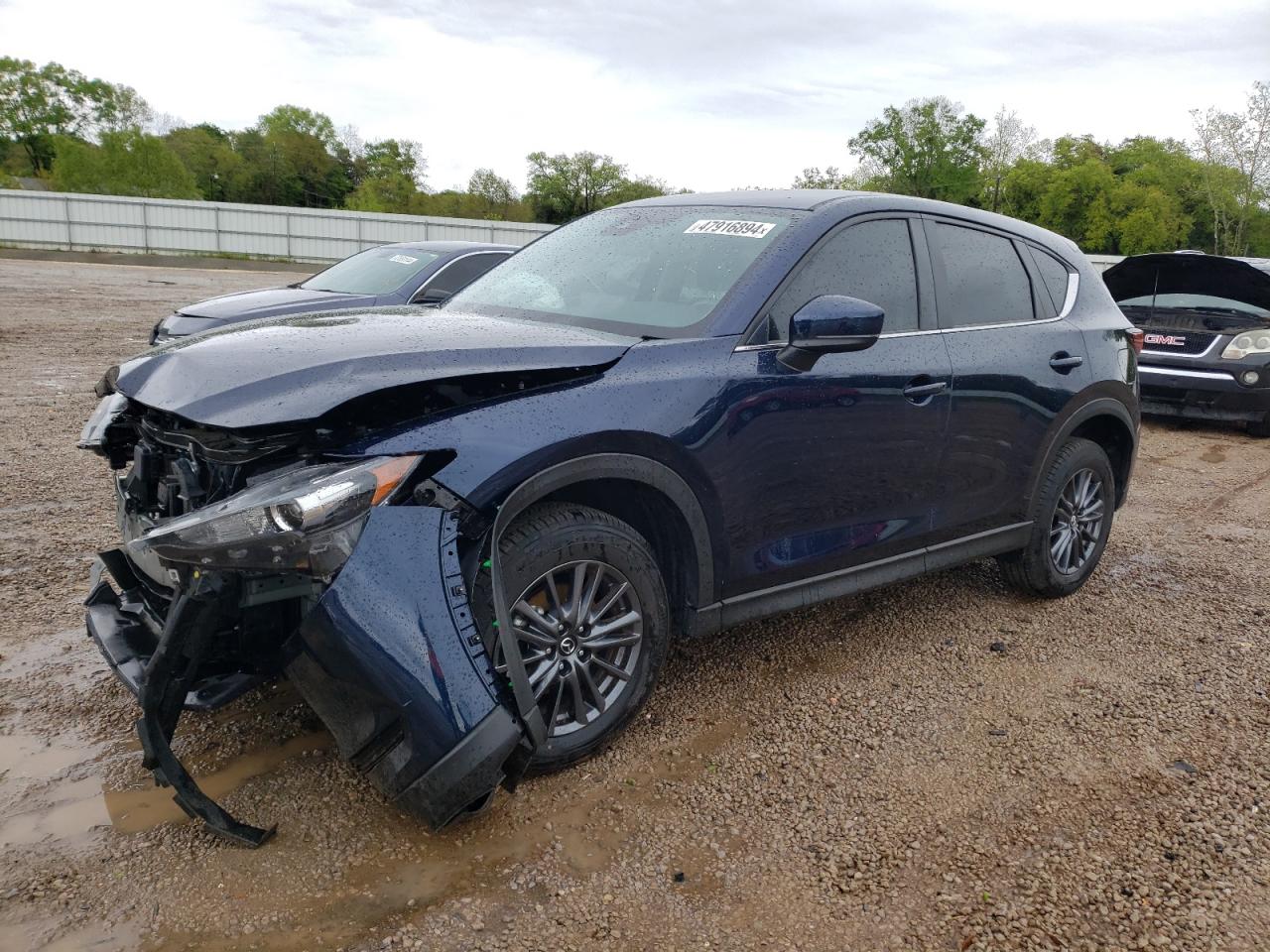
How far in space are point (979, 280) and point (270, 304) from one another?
604 cm

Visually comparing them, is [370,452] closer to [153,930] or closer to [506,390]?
[506,390]

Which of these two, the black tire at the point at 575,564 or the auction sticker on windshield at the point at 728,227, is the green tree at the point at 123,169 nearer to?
the auction sticker on windshield at the point at 728,227

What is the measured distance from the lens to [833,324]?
3.21 m

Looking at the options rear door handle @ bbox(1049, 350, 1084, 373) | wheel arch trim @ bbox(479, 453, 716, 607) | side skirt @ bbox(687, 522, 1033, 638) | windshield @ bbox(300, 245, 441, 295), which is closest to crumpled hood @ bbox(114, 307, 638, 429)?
wheel arch trim @ bbox(479, 453, 716, 607)

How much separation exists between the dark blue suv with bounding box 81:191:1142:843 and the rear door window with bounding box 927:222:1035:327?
16mm

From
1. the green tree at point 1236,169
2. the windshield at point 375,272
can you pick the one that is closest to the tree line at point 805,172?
the green tree at point 1236,169

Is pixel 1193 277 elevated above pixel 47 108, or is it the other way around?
pixel 47 108

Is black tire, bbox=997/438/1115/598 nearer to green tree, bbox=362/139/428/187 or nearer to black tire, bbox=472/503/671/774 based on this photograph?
black tire, bbox=472/503/671/774

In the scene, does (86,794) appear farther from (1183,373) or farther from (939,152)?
(939,152)

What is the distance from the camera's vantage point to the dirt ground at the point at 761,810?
95.0 inches

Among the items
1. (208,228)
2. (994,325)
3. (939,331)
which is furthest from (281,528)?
(208,228)

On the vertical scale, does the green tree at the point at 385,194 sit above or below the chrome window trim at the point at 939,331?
above

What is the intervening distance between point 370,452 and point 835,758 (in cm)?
179

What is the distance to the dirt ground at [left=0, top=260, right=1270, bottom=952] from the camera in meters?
2.41
